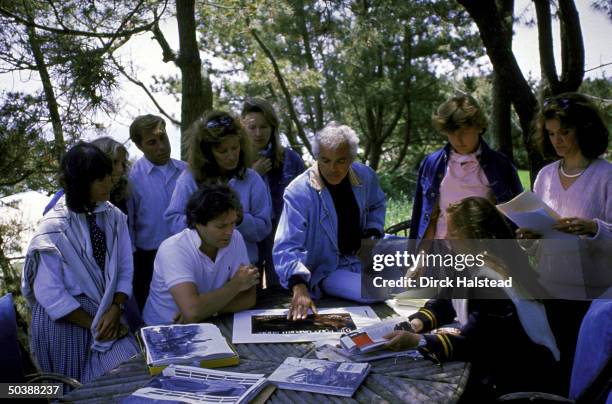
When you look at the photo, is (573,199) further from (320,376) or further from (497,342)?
(320,376)

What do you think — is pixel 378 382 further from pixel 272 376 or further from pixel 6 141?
pixel 6 141

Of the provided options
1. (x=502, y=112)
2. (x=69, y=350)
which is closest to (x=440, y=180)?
(x=69, y=350)

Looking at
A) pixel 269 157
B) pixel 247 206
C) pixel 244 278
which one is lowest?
pixel 244 278

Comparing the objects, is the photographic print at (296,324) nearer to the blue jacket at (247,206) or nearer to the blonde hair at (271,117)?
the blue jacket at (247,206)

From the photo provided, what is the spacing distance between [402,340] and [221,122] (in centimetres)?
156

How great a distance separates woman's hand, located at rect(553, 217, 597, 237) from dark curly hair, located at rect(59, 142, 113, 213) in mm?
2072

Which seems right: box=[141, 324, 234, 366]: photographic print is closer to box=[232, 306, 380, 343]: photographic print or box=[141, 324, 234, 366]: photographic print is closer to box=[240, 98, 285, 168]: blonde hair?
box=[232, 306, 380, 343]: photographic print

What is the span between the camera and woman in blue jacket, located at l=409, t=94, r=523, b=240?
310cm

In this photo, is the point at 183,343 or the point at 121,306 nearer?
the point at 183,343

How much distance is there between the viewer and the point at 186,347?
2.01 metres

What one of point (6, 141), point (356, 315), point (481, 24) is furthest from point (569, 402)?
point (6, 141)

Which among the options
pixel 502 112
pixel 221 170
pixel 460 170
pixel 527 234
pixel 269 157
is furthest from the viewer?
pixel 502 112

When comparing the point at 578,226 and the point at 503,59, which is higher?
the point at 503,59

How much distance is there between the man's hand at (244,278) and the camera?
8.17 feet
